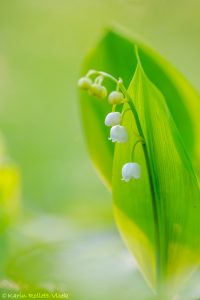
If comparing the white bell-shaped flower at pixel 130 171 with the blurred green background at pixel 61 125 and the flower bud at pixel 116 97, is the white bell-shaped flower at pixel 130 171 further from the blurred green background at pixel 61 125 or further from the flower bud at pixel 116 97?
the blurred green background at pixel 61 125

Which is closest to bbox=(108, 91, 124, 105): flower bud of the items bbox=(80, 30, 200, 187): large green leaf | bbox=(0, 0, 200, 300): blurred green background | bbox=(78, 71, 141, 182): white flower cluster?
bbox=(78, 71, 141, 182): white flower cluster

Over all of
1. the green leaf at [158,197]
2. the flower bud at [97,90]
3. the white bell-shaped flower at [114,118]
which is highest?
the flower bud at [97,90]

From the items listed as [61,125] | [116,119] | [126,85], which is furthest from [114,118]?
[61,125]

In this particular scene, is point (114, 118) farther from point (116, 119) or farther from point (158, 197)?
point (158, 197)

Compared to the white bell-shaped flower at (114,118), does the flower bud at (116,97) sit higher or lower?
higher

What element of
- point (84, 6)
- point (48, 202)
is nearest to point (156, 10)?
point (84, 6)

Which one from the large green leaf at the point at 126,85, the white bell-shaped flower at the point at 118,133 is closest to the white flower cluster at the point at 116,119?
the white bell-shaped flower at the point at 118,133

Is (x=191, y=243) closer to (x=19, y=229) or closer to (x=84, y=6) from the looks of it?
(x=19, y=229)
